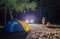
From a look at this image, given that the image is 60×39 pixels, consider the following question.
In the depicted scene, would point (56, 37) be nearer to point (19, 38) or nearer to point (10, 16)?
point (19, 38)

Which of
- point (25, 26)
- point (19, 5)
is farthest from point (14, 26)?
point (19, 5)

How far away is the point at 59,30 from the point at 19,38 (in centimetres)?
46

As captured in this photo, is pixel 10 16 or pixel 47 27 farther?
pixel 47 27

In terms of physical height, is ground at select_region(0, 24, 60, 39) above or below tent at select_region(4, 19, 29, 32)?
below

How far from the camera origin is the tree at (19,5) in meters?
1.52

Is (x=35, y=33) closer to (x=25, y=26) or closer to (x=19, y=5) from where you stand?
(x=25, y=26)

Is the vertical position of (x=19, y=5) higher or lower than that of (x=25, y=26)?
higher

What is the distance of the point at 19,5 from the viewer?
1.56 metres

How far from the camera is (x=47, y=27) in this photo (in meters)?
1.60

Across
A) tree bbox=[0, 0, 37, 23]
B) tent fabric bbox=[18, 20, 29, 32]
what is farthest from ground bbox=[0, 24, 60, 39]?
tree bbox=[0, 0, 37, 23]

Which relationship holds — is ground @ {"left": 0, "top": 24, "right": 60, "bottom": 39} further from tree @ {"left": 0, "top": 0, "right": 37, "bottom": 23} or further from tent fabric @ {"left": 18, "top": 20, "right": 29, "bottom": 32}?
tree @ {"left": 0, "top": 0, "right": 37, "bottom": 23}

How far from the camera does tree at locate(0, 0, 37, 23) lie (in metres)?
1.52

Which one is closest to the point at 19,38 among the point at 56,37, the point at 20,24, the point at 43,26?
the point at 20,24

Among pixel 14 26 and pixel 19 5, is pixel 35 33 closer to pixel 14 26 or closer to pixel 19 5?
pixel 14 26
